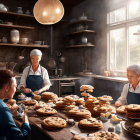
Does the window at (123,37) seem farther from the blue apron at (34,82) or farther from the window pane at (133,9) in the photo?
the blue apron at (34,82)

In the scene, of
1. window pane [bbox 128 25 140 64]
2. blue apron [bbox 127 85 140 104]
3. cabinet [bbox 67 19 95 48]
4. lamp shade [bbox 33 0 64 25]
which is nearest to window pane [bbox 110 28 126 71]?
window pane [bbox 128 25 140 64]

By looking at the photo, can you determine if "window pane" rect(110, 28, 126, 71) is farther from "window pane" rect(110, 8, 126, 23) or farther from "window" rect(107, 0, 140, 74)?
"window pane" rect(110, 8, 126, 23)

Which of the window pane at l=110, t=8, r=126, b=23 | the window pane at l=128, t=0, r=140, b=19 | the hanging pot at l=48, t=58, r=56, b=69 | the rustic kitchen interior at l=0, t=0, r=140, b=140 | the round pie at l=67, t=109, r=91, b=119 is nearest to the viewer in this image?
the round pie at l=67, t=109, r=91, b=119

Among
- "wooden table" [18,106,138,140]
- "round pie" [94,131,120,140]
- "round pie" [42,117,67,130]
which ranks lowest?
"wooden table" [18,106,138,140]

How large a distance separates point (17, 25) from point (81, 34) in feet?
7.06

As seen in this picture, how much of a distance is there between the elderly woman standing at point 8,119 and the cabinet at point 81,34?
14.4ft

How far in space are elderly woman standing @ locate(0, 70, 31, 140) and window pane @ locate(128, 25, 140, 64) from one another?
382cm

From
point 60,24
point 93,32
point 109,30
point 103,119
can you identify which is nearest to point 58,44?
point 60,24

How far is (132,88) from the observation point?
107 inches

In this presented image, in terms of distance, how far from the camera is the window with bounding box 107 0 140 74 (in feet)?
15.9

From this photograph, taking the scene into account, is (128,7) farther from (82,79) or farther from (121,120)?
(121,120)

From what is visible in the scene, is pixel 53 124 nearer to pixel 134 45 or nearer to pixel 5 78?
pixel 5 78

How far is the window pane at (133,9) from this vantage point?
15.6 feet

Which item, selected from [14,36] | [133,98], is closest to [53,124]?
[133,98]
